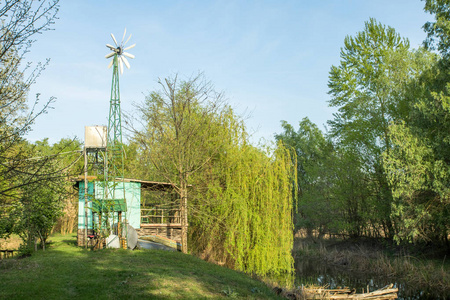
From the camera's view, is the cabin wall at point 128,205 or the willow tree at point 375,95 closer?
the cabin wall at point 128,205

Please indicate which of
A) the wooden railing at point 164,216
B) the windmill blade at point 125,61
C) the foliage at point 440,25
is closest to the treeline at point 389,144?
the foliage at point 440,25

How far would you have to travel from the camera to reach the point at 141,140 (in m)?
18.5

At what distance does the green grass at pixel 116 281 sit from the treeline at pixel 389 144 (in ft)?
29.9

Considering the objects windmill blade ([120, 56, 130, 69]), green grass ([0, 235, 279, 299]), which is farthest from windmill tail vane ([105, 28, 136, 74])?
green grass ([0, 235, 279, 299])

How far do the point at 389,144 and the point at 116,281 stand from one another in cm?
2272

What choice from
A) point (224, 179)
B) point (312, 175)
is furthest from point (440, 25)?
point (312, 175)

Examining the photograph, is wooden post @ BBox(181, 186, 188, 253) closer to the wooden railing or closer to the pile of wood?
the wooden railing

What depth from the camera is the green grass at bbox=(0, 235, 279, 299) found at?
8781 mm

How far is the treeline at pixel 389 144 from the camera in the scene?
1864 centimetres

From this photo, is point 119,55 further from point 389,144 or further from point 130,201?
point 389,144

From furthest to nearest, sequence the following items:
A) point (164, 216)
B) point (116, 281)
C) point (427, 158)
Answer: point (164, 216), point (427, 158), point (116, 281)

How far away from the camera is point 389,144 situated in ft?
86.8

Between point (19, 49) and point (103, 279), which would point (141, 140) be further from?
point (19, 49)

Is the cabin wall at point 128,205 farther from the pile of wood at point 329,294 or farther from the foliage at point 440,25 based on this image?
the foliage at point 440,25
